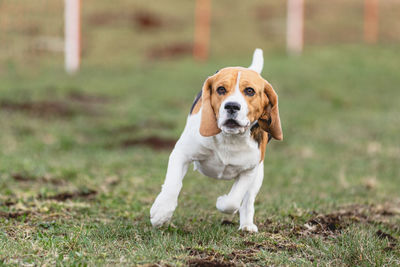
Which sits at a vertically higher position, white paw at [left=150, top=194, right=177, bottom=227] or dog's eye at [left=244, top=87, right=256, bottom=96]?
dog's eye at [left=244, top=87, right=256, bottom=96]

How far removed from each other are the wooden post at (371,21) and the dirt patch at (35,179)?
54.6ft

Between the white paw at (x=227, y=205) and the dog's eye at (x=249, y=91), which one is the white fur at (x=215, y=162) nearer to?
the white paw at (x=227, y=205)

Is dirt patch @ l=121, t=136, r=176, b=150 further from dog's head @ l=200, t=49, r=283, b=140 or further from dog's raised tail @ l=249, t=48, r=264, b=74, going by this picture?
dog's head @ l=200, t=49, r=283, b=140

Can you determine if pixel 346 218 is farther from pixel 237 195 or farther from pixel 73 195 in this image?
pixel 73 195

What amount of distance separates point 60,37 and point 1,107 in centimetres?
640

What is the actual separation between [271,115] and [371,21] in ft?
59.7

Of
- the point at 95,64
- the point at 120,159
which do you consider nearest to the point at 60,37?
the point at 95,64

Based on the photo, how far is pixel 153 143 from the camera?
10.3m

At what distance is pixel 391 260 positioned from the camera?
13.3 feet

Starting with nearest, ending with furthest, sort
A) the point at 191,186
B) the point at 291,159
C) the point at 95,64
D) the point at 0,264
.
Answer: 1. the point at 0,264
2. the point at 191,186
3. the point at 291,159
4. the point at 95,64

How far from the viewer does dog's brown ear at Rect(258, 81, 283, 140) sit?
4.41 meters

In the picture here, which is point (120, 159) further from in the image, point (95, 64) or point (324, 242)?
point (95, 64)

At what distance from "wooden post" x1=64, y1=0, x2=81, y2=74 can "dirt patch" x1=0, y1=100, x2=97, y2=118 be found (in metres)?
4.92

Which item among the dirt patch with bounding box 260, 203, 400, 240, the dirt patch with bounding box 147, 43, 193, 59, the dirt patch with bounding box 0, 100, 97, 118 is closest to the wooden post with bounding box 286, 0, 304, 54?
the dirt patch with bounding box 147, 43, 193, 59
